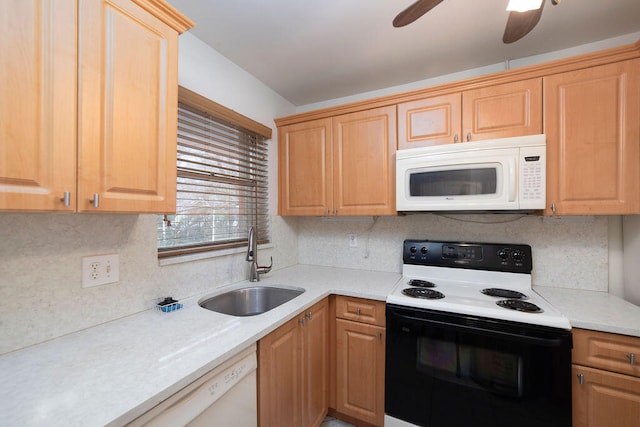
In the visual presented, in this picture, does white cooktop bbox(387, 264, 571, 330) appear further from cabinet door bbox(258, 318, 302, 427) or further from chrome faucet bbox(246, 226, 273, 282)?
chrome faucet bbox(246, 226, 273, 282)

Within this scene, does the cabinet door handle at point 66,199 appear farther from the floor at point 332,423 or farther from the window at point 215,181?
the floor at point 332,423

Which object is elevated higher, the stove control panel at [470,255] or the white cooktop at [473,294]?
the stove control panel at [470,255]

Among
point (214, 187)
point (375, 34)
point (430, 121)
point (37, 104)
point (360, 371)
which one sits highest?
point (375, 34)

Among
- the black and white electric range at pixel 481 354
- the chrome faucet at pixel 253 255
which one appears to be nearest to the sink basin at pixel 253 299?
the chrome faucet at pixel 253 255

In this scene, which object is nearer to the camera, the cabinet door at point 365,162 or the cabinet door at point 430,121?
the cabinet door at point 430,121

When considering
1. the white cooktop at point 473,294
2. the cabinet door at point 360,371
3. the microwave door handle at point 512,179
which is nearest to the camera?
the white cooktop at point 473,294

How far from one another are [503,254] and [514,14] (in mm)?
1360

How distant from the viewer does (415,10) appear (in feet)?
3.44

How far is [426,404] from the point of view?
145 cm

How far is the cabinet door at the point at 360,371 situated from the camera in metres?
1.61

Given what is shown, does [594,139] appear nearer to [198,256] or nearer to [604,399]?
[604,399]

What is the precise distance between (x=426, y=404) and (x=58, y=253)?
1.88 m

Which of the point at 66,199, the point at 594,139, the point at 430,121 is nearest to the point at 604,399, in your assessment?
the point at 594,139

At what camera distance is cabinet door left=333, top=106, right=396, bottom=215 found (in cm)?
188
